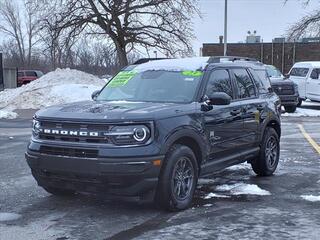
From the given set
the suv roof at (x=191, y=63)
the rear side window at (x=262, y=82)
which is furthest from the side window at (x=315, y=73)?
the suv roof at (x=191, y=63)

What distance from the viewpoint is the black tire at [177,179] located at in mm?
6238

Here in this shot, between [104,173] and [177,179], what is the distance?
1033mm

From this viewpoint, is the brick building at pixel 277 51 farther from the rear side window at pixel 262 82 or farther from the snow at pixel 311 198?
the snow at pixel 311 198

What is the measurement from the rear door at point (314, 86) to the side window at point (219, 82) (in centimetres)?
1768

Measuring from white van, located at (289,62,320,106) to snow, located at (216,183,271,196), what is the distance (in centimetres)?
1762

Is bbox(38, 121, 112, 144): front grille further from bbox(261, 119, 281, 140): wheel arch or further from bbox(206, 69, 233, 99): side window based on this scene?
bbox(261, 119, 281, 140): wheel arch

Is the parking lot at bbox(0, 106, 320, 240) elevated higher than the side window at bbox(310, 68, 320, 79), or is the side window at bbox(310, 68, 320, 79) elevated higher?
the side window at bbox(310, 68, 320, 79)

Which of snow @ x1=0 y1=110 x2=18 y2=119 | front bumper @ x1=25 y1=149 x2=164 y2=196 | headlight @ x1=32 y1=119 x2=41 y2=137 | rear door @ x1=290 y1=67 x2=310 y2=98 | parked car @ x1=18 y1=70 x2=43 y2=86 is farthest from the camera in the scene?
parked car @ x1=18 y1=70 x2=43 y2=86

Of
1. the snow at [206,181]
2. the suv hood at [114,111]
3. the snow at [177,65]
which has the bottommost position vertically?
the snow at [206,181]

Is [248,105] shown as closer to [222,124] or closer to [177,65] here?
[222,124]

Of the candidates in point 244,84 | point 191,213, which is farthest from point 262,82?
point 191,213

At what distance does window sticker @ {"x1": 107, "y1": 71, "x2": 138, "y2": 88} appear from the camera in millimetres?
7773

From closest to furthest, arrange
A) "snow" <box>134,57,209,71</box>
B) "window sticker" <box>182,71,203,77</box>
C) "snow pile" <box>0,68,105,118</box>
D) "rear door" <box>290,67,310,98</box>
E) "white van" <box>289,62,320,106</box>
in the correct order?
"window sticker" <box>182,71,203,77</box>, "snow" <box>134,57,209,71</box>, "white van" <box>289,62,320,106</box>, "snow pile" <box>0,68,105,118</box>, "rear door" <box>290,67,310,98</box>

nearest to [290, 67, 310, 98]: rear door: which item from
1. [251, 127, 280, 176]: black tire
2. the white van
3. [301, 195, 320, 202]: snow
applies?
the white van
